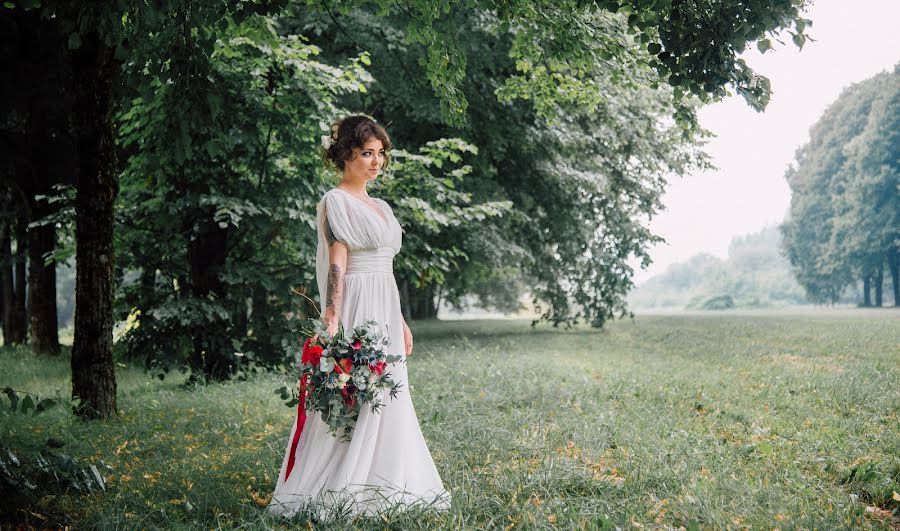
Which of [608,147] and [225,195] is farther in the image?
[608,147]

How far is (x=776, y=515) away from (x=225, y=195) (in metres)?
7.52

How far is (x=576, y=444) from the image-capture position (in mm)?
5363

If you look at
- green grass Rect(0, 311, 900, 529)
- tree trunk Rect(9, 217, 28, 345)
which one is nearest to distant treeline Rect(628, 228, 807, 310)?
green grass Rect(0, 311, 900, 529)

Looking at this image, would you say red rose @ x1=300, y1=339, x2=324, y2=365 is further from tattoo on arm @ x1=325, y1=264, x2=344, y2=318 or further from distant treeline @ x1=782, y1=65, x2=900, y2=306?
Result: distant treeline @ x1=782, y1=65, x2=900, y2=306

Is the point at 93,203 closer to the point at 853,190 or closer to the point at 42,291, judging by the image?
the point at 42,291

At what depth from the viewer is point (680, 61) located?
15.3ft

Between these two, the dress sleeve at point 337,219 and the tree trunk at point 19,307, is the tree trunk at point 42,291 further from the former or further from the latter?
the dress sleeve at point 337,219

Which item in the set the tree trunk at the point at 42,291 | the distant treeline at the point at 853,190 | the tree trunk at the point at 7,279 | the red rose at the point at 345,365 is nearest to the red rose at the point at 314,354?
the red rose at the point at 345,365

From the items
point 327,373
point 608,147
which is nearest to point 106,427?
point 327,373

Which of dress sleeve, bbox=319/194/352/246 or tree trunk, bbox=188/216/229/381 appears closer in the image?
dress sleeve, bbox=319/194/352/246

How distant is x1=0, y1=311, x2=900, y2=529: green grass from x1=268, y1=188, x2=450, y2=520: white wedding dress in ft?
0.69

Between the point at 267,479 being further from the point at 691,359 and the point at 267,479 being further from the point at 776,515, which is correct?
the point at 691,359

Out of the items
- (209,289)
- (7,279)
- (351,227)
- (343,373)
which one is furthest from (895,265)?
(7,279)

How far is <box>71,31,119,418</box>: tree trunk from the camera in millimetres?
6414
